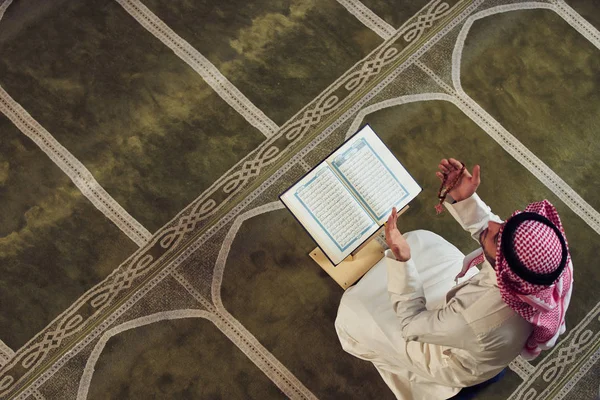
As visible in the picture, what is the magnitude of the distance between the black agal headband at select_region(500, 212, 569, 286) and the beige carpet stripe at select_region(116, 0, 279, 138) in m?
1.57

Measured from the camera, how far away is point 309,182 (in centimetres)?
230

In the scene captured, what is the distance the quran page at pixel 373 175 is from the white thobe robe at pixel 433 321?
179mm

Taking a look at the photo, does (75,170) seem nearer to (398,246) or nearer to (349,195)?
(349,195)

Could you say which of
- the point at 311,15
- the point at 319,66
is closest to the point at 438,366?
the point at 319,66

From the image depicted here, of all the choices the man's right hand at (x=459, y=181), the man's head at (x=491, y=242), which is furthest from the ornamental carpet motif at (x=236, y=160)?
the man's head at (x=491, y=242)

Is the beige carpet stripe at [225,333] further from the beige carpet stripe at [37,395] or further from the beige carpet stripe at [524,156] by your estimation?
the beige carpet stripe at [524,156]

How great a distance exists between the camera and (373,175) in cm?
234

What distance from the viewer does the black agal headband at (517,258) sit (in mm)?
1646

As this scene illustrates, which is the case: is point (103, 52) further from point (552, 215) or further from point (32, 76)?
point (552, 215)

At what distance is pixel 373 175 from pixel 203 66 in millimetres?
1250

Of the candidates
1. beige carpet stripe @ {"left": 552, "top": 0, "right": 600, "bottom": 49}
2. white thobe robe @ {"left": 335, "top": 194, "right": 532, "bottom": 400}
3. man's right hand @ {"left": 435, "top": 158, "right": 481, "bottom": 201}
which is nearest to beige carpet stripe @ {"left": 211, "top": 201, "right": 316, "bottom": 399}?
white thobe robe @ {"left": 335, "top": 194, "right": 532, "bottom": 400}

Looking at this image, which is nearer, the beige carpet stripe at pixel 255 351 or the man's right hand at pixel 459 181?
the man's right hand at pixel 459 181

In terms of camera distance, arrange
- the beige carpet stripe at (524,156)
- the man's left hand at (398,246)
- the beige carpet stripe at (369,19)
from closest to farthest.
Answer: the man's left hand at (398,246), the beige carpet stripe at (524,156), the beige carpet stripe at (369,19)

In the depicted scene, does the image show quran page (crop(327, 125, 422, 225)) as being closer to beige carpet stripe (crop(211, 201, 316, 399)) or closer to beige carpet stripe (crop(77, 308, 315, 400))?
beige carpet stripe (crop(211, 201, 316, 399))
